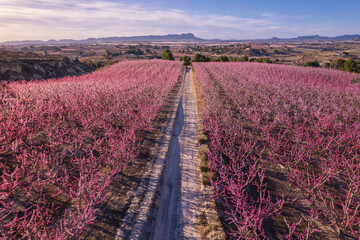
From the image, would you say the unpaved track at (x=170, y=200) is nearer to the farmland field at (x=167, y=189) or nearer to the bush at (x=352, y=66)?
the farmland field at (x=167, y=189)

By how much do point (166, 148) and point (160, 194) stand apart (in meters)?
3.10

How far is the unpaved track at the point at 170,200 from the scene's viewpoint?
5.20m

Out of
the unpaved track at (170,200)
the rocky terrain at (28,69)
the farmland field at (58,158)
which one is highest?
the rocky terrain at (28,69)

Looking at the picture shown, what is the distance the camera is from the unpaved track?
5.20 m

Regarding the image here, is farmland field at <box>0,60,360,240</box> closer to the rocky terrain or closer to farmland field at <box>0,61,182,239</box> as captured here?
farmland field at <box>0,61,182,239</box>

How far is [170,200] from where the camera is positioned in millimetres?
6453

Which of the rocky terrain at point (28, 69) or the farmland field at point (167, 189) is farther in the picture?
the rocky terrain at point (28, 69)

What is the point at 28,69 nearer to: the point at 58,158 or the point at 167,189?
the point at 58,158

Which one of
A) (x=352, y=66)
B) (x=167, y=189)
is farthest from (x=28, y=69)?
(x=352, y=66)

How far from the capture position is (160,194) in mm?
6562

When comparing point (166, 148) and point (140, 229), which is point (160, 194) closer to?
point (140, 229)

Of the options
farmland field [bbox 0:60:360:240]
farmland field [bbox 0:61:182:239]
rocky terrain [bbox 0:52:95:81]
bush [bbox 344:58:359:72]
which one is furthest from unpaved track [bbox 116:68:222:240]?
bush [bbox 344:58:359:72]

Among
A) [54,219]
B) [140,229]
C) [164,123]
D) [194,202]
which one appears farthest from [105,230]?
[164,123]

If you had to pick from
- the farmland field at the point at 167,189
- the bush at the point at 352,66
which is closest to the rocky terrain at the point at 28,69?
the farmland field at the point at 167,189
